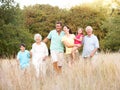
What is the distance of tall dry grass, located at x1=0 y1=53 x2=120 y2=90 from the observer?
664 cm

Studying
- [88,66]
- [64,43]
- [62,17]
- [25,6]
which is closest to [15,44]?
[62,17]

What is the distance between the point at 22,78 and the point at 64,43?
10.6ft

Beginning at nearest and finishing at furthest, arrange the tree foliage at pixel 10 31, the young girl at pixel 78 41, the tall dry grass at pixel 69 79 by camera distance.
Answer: the tall dry grass at pixel 69 79 → the young girl at pixel 78 41 → the tree foliage at pixel 10 31

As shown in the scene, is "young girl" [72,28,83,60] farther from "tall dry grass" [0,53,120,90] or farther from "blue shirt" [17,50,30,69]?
"tall dry grass" [0,53,120,90]

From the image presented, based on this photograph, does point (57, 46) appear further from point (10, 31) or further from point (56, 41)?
point (10, 31)

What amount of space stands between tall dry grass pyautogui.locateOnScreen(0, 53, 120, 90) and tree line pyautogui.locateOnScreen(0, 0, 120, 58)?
20.2m

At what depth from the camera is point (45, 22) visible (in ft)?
136

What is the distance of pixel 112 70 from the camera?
24.3 ft

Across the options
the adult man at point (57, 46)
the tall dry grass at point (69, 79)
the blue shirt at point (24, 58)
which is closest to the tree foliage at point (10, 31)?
the blue shirt at point (24, 58)

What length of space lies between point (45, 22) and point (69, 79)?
3466 centimetres

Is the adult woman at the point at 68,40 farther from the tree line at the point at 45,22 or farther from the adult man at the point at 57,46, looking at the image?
the tree line at the point at 45,22

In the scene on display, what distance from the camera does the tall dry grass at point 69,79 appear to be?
664 centimetres

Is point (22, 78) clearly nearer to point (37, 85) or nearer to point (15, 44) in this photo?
point (37, 85)

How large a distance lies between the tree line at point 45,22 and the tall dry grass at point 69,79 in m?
20.2
